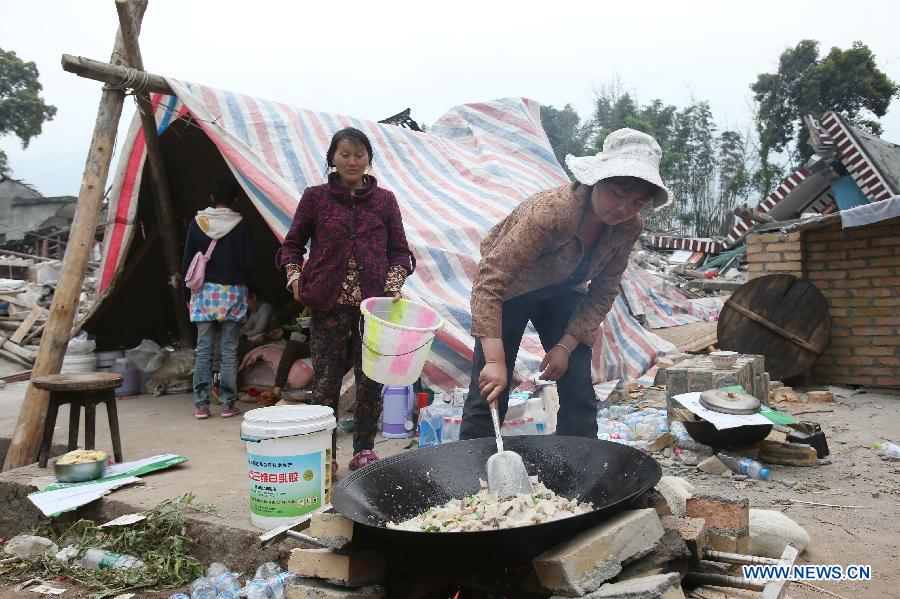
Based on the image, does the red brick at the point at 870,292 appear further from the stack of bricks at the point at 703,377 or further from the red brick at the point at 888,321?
the stack of bricks at the point at 703,377

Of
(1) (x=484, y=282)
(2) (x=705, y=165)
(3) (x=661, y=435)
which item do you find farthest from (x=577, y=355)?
(2) (x=705, y=165)

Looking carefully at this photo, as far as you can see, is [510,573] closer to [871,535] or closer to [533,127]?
[871,535]

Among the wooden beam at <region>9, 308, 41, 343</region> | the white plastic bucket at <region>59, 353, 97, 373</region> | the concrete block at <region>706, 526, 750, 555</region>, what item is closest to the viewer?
the concrete block at <region>706, 526, 750, 555</region>

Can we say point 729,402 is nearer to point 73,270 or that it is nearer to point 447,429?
point 447,429

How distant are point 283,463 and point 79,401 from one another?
6.22 ft

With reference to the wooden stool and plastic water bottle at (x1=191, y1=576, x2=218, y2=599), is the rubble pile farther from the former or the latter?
plastic water bottle at (x1=191, y1=576, x2=218, y2=599)

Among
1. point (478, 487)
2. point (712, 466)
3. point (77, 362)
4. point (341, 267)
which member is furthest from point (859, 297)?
point (77, 362)

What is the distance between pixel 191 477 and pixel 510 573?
7.28ft

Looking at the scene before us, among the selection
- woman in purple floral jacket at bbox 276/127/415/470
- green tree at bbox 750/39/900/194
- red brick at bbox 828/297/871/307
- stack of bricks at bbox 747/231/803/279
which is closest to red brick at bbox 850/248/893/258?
red brick at bbox 828/297/871/307

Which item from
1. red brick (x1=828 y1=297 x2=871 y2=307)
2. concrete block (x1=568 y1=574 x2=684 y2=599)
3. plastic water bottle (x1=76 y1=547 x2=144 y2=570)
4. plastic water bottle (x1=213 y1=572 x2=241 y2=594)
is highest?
red brick (x1=828 y1=297 x2=871 y2=307)

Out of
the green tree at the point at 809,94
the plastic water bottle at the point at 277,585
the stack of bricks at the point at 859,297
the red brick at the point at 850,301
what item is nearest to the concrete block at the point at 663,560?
the plastic water bottle at the point at 277,585

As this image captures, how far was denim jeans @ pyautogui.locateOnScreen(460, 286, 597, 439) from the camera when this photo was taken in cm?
257

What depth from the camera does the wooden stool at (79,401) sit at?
11.5 ft

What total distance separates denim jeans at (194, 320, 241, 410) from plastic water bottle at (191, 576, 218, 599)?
241 cm
